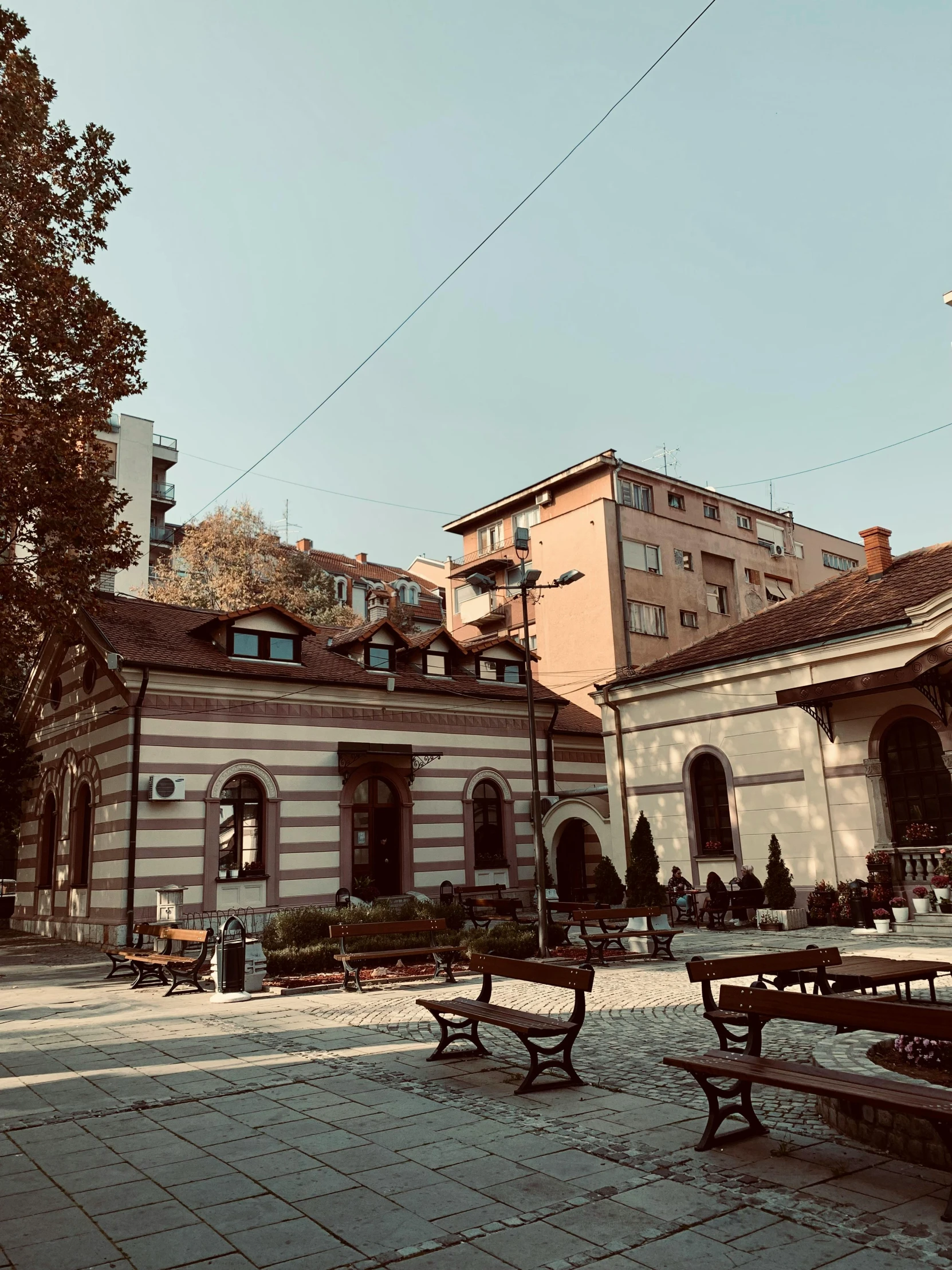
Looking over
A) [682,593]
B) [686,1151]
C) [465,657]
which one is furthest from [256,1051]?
[682,593]

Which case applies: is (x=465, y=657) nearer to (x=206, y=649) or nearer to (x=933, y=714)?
(x=206, y=649)

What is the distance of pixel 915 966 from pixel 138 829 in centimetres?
1526

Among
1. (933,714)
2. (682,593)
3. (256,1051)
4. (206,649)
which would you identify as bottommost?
(256,1051)

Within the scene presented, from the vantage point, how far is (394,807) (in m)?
23.6

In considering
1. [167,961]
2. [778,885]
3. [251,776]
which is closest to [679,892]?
[778,885]

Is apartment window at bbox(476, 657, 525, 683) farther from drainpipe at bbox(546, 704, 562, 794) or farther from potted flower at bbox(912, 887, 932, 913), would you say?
potted flower at bbox(912, 887, 932, 913)

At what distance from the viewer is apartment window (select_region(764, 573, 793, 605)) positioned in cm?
4203

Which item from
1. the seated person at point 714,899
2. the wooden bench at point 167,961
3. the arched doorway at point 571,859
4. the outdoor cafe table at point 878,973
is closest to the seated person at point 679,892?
the seated person at point 714,899

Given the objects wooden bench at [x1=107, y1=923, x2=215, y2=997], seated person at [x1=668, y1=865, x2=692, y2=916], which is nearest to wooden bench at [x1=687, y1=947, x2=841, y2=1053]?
wooden bench at [x1=107, y1=923, x2=215, y2=997]

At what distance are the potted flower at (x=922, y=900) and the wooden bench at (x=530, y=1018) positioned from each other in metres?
11.0

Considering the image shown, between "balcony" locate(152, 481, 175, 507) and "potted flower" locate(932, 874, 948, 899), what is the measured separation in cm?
4105

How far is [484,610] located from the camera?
4019 cm

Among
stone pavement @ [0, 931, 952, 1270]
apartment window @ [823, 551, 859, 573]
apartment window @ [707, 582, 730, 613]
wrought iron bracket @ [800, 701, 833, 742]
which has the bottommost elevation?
stone pavement @ [0, 931, 952, 1270]

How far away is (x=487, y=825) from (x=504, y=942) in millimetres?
11198
